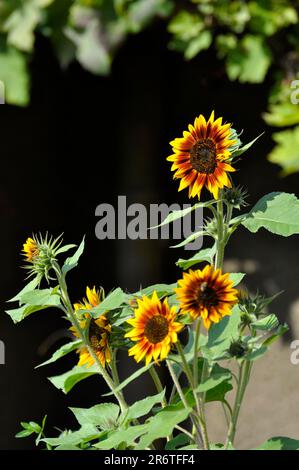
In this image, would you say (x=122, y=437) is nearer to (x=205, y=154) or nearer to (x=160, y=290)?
(x=160, y=290)

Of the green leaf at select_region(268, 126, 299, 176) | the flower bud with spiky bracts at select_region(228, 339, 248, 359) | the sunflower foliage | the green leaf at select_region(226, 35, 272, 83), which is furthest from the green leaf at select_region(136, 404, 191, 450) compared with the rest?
the green leaf at select_region(226, 35, 272, 83)

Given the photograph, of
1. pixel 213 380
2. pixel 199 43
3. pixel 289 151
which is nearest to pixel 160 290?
pixel 213 380

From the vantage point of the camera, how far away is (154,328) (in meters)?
1.11

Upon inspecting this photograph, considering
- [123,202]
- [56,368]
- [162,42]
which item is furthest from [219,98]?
[56,368]

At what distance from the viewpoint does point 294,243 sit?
9.55 ft

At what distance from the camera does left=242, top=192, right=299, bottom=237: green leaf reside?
3.82 feet

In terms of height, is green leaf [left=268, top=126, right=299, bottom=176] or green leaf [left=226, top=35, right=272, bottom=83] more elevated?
green leaf [left=226, top=35, right=272, bottom=83]

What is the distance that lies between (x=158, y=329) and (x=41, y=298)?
8.0 inches

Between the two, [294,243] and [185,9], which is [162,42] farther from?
[294,243]

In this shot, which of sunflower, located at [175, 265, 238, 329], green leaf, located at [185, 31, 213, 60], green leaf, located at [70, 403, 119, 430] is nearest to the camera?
sunflower, located at [175, 265, 238, 329]

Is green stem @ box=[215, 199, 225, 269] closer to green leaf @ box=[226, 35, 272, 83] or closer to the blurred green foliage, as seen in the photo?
the blurred green foliage

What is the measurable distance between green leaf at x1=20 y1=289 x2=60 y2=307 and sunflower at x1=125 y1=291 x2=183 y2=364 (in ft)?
0.45

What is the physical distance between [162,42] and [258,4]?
528 mm

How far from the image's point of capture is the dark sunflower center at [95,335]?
4.18ft
